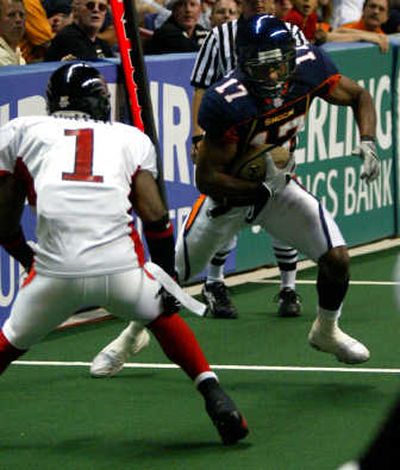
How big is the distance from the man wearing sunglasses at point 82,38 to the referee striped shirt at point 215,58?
90cm

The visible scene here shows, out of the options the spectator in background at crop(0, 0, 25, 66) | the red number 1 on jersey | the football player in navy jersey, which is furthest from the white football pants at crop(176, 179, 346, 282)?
the spectator in background at crop(0, 0, 25, 66)

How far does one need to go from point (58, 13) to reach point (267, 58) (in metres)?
5.09

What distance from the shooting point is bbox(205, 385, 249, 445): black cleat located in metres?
6.14

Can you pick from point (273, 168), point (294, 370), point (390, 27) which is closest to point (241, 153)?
point (273, 168)

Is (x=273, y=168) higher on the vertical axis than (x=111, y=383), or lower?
higher

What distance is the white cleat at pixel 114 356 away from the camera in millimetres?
7785

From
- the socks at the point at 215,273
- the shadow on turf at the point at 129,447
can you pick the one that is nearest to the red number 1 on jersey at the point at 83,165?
the shadow on turf at the point at 129,447

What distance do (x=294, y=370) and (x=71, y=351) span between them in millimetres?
1320

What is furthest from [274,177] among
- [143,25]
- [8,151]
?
[143,25]

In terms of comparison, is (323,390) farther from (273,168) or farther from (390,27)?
(390,27)

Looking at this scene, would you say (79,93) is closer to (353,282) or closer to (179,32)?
(353,282)

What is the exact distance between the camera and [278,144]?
25.4 feet

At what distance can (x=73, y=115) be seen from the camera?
6297 millimetres

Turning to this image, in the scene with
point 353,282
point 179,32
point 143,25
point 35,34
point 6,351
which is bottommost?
point 353,282
